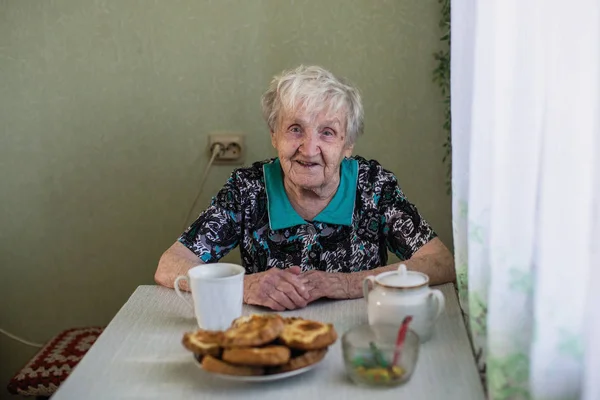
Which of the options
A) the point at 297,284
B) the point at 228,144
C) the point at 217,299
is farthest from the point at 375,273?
the point at 228,144

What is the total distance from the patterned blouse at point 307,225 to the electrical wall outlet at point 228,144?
496mm

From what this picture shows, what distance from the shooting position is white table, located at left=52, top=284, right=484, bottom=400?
3.71 ft

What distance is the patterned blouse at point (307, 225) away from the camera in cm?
185

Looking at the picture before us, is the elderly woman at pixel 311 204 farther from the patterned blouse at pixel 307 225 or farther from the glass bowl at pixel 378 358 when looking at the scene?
the glass bowl at pixel 378 358

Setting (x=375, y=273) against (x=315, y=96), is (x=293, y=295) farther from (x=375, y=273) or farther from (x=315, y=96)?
(x=315, y=96)

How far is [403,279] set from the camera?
1308 millimetres

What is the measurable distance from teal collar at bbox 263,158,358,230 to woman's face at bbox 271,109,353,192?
0.07m

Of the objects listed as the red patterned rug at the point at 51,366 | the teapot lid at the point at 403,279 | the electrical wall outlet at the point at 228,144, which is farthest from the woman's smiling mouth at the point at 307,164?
the red patterned rug at the point at 51,366

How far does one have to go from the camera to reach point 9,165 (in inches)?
96.1

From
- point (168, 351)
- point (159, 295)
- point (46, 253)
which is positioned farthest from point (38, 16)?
point (168, 351)

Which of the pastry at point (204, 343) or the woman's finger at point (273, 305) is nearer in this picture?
the pastry at point (204, 343)

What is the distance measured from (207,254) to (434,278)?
1.73 feet

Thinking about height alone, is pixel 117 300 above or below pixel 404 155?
below

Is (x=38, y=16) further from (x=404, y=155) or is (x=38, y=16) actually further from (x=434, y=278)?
(x=434, y=278)
